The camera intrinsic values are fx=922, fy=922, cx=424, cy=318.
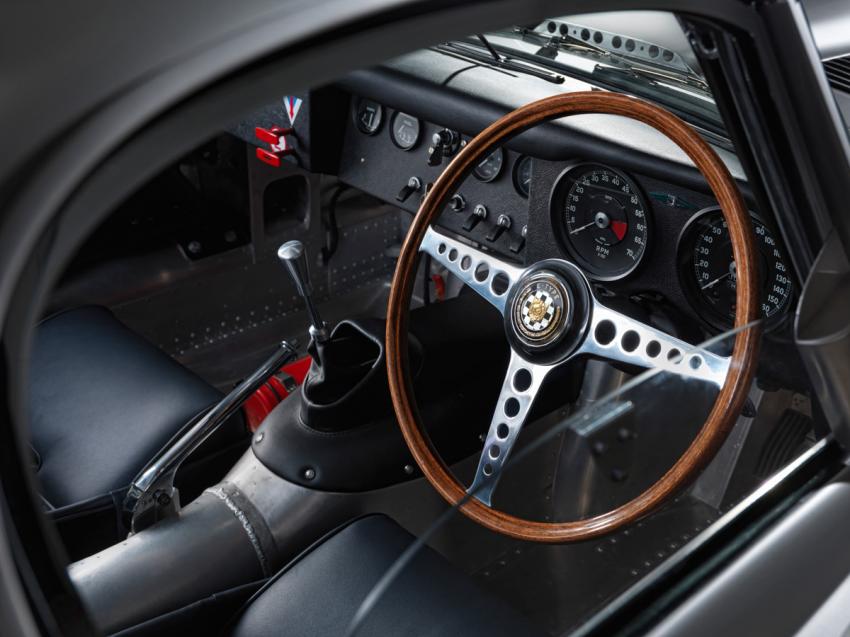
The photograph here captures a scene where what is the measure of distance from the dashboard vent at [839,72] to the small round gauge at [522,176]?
58cm

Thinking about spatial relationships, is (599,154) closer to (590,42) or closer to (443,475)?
(590,42)

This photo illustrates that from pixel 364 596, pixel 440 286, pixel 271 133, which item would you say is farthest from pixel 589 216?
pixel 440 286

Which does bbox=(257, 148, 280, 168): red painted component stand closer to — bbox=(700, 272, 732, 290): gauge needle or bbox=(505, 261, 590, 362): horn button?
bbox=(505, 261, 590, 362): horn button

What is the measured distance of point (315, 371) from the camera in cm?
169

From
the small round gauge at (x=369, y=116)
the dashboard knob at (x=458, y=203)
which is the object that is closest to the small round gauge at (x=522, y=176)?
the dashboard knob at (x=458, y=203)

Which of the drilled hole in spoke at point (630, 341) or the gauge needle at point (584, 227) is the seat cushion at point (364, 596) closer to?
the drilled hole in spoke at point (630, 341)

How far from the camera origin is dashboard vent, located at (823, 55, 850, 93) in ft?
5.06

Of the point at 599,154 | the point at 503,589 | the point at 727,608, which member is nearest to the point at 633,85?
the point at 599,154

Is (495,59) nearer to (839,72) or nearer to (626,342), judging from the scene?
(839,72)

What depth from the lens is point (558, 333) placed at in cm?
134

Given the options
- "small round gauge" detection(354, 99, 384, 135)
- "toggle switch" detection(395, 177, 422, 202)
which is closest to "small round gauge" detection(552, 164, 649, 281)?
"toggle switch" detection(395, 177, 422, 202)

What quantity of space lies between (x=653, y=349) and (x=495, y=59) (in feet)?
3.09

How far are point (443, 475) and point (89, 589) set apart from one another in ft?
1.82

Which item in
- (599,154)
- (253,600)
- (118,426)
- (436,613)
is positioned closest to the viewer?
(436,613)
